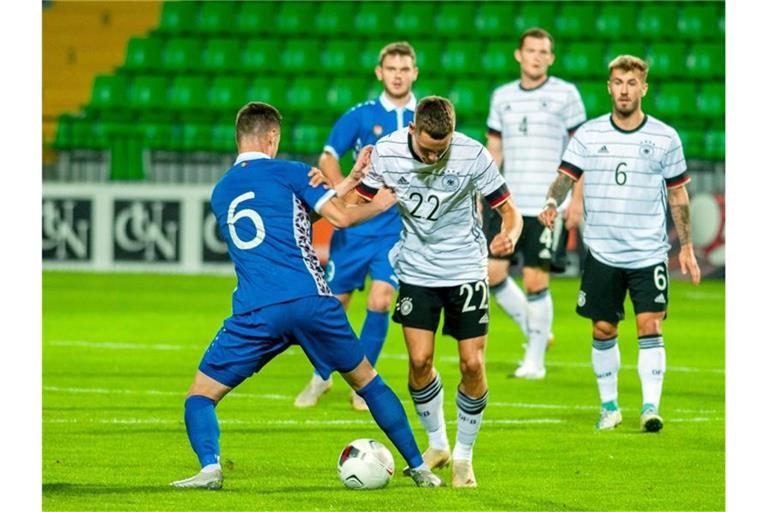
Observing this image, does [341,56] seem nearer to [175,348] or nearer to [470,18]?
[470,18]

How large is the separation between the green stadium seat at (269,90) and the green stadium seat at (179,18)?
7.16ft

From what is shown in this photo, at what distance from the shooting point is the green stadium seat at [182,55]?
2297 cm

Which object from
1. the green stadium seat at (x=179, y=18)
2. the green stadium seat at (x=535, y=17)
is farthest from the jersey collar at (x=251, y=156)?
the green stadium seat at (x=179, y=18)

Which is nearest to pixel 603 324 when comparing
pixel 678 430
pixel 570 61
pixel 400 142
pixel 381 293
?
pixel 678 430

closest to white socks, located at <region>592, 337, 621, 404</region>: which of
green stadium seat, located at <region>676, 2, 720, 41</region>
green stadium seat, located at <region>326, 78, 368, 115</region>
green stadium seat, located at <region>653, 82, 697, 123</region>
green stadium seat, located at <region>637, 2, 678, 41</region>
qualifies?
green stadium seat, located at <region>326, 78, 368, 115</region>

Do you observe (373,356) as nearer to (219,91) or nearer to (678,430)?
(678,430)

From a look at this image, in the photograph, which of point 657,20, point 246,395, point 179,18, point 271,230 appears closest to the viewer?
point 271,230

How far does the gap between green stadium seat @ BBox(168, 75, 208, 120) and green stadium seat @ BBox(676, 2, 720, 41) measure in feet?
24.0

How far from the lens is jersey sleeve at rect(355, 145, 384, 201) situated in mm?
6348

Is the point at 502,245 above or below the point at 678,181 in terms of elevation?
below

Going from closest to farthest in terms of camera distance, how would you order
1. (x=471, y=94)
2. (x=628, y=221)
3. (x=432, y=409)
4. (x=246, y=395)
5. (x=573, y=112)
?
(x=432, y=409), (x=628, y=221), (x=246, y=395), (x=573, y=112), (x=471, y=94)

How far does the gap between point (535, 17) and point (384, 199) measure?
1691cm

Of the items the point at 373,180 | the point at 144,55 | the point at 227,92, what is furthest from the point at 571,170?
the point at 144,55

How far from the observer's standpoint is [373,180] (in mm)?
6383
